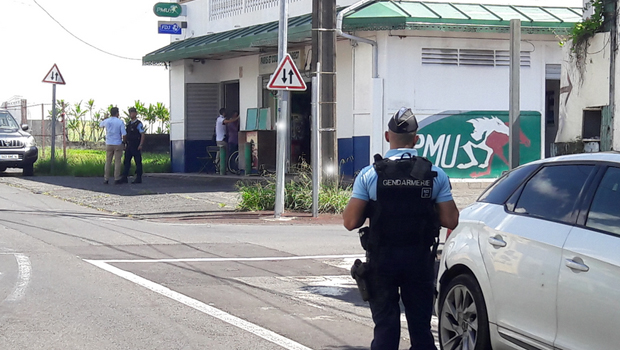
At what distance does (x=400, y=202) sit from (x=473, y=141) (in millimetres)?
15720

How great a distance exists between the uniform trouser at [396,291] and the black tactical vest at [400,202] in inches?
2.9

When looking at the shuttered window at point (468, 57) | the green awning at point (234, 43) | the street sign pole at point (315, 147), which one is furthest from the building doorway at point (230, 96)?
the street sign pole at point (315, 147)

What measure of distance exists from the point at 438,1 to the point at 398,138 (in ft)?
51.4

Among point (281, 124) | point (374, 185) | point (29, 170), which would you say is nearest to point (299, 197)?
point (281, 124)

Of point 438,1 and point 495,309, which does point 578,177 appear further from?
point 438,1

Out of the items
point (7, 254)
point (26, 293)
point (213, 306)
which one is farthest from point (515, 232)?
point (7, 254)

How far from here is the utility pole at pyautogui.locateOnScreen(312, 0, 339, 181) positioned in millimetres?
15945

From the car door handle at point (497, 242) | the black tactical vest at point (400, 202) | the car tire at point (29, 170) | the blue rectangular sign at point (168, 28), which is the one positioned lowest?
the car tire at point (29, 170)

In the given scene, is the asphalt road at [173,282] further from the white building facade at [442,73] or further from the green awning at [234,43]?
the green awning at [234,43]

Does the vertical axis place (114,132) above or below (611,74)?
below

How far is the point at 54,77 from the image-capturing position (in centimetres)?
2425

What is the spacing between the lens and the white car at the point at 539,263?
4520 mm

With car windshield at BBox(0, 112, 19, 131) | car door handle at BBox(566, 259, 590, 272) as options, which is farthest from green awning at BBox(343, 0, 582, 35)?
car door handle at BBox(566, 259, 590, 272)

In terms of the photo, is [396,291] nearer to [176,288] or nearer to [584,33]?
[176,288]
